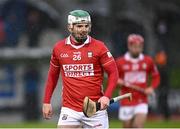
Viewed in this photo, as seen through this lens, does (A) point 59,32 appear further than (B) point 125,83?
Yes

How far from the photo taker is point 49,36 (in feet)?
91.2

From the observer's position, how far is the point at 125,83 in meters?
16.2

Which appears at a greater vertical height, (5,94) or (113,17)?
(113,17)

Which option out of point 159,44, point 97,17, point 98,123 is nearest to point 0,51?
point 97,17

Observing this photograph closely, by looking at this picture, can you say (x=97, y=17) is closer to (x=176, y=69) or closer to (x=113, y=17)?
(x=113, y=17)

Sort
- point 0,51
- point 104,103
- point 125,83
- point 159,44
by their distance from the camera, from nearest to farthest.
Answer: point 104,103
point 125,83
point 159,44
point 0,51

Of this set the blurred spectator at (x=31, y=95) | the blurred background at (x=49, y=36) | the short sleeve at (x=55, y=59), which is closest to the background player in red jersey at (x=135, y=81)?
the short sleeve at (x=55, y=59)

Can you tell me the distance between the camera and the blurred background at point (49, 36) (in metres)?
26.0

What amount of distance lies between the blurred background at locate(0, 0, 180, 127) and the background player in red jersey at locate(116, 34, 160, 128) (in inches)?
344

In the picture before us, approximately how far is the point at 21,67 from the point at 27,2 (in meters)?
2.01

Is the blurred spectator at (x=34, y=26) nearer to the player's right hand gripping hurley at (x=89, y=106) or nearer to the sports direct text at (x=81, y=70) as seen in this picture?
the sports direct text at (x=81, y=70)

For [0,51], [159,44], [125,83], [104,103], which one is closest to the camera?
[104,103]

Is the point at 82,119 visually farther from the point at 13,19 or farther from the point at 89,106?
the point at 13,19

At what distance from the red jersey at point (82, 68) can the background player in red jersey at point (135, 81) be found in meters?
4.47
